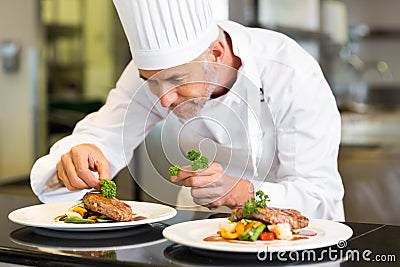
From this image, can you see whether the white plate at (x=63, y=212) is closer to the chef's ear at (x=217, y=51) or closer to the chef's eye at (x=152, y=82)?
the chef's eye at (x=152, y=82)

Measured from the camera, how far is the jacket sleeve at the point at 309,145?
65.2 inches

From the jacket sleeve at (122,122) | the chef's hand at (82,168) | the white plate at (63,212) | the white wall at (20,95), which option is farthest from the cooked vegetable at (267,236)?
the white wall at (20,95)

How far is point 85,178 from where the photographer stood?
1570 mm

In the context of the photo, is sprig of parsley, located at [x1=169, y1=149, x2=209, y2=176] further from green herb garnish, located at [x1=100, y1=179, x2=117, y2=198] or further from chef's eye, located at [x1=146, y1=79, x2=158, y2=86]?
chef's eye, located at [x1=146, y1=79, x2=158, y2=86]

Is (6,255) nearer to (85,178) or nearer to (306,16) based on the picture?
(85,178)

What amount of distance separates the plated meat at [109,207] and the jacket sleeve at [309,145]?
0.42m

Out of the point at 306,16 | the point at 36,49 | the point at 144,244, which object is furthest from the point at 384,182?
the point at 306,16

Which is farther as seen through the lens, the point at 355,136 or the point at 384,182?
the point at 355,136

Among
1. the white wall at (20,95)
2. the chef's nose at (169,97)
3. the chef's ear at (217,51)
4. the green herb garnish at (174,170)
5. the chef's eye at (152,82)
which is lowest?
the white wall at (20,95)

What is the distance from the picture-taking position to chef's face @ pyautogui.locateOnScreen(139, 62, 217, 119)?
1525 millimetres

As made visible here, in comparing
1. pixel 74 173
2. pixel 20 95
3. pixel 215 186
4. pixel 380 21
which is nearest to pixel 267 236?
pixel 215 186

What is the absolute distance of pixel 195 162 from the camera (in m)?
1.34

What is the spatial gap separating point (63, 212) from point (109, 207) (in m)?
0.18

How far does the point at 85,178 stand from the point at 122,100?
1.35ft
